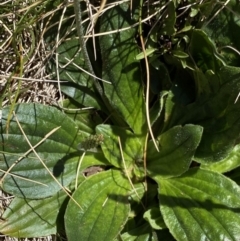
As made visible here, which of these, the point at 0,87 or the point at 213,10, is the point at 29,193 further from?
the point at 213,10

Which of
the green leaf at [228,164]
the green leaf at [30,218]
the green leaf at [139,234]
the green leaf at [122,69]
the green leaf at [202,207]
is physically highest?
the green leaf at [122,69]

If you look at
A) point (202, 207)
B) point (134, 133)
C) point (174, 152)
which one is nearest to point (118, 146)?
point (134, 133)

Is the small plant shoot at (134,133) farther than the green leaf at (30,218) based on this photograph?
No

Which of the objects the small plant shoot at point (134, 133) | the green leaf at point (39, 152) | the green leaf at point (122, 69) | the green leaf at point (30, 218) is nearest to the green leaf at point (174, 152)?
the small plant shoot at point (134, 133)

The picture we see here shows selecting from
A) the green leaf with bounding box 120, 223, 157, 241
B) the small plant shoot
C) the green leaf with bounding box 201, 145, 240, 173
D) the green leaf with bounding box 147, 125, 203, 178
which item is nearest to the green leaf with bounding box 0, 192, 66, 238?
the small plant shoot

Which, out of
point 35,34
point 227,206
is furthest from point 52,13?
point 227,206

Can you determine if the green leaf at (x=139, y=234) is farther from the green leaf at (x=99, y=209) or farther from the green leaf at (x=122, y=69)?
the green leaf at (x=122, y=69)
